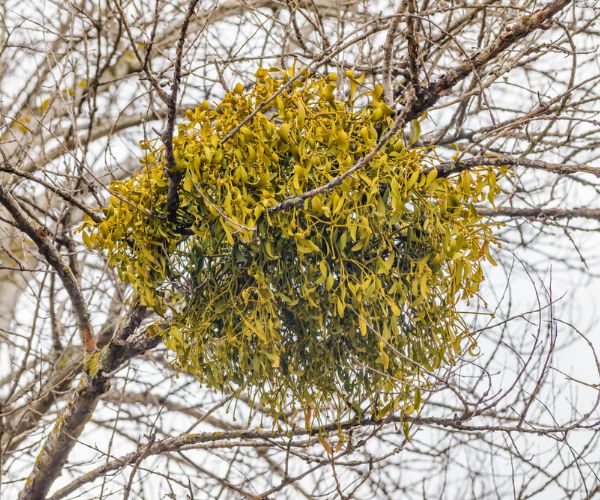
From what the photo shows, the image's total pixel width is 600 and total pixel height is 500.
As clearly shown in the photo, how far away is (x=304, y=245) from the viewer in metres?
1.71

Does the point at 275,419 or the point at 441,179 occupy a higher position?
the point at 441,179

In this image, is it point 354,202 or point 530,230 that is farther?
point 530,230

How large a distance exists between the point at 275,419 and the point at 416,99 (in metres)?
0.84

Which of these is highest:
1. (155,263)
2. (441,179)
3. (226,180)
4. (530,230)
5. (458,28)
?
(530,230)

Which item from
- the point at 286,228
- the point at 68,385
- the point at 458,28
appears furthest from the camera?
the point at 68,385

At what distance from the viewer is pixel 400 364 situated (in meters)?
1.91

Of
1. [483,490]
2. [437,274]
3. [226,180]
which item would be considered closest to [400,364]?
[437,274]

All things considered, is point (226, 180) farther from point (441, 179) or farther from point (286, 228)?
point (441, 179)

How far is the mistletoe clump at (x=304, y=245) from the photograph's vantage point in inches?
68.7

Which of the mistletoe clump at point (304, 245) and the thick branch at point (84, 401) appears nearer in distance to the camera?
the mistletoe clump at point (304, 245)

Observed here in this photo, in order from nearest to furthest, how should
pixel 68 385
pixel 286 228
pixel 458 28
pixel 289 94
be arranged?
pixel 286 228
pixel 289 94
pixel 458 28
pixel 68 385

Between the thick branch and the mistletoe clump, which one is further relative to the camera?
the thick branch

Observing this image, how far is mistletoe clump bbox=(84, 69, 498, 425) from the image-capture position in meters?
1.75

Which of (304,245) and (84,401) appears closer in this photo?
(304,245)
